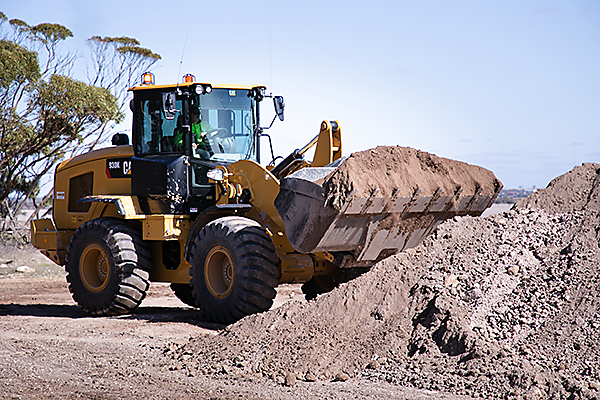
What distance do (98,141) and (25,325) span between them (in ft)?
60.1

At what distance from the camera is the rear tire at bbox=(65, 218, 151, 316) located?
920cm

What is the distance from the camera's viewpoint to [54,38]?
87.2 feet

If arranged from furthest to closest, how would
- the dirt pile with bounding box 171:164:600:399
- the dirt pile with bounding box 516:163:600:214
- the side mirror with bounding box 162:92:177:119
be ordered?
1. the side mirror with bounding box 162:92:177:119
2. the dirt pile with bounding box 516:163:600:214
3. the dirt pile with bounding box 171:164:600:399

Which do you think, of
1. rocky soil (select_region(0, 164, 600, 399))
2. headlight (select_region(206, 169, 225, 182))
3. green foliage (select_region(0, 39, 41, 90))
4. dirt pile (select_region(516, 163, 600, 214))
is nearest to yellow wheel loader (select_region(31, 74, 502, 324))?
headlight (select_region(206, 169, 225, 182))

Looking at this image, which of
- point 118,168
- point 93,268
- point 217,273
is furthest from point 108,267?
point 217,273

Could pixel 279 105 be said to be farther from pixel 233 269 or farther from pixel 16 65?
pixel 16 65

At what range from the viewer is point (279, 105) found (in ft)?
32.0

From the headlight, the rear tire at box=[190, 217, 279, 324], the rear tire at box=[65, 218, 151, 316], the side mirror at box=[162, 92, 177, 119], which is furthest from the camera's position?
the rear tire at box=[65, 218, 151, 316]

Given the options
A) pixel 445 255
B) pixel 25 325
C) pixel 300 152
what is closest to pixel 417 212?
pixel 445 255

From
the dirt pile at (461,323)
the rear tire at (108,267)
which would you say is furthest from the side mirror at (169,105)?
the dirt pile at (461,323)

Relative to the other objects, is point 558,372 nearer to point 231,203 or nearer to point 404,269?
point 404,269

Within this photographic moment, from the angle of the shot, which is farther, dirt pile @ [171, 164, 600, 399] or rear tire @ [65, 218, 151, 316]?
rear tire @ [65, 218, 151, 316]

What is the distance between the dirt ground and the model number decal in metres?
2.17

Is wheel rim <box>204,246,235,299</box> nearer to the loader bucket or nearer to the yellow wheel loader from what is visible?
the yellow wheel loader
